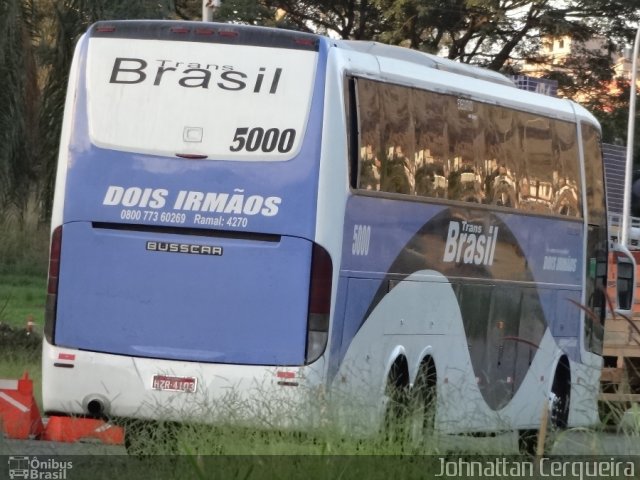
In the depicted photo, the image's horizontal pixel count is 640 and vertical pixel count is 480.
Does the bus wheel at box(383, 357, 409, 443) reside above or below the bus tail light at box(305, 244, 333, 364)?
below

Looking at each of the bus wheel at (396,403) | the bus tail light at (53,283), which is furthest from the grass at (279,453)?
the bus tail light at (53,283)

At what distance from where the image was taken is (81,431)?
12.6 meters

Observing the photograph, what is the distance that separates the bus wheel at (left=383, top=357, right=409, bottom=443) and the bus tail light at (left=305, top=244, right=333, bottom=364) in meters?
0.65

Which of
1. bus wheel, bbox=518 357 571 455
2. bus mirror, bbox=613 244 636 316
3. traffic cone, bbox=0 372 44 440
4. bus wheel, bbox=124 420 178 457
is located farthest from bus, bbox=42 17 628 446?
bus mirror, bbox=613 244 636 316

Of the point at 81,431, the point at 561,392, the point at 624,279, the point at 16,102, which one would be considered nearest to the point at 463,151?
the point at 561,392

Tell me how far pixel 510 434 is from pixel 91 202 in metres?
3.70

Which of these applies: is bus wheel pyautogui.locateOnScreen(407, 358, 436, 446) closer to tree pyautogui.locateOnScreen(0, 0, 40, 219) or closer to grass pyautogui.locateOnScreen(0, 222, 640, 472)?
grass pyautogui.locateOnScreen(0, 222, 640, 472)

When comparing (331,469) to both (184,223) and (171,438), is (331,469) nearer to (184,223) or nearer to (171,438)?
(171,438)

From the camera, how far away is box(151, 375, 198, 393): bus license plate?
37.3 feet

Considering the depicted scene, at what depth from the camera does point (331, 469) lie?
8.66 metres

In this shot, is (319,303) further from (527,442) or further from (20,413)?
(527,442)

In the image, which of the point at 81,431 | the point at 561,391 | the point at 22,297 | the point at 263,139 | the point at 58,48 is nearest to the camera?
the point at 263,139

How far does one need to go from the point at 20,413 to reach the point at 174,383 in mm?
2552

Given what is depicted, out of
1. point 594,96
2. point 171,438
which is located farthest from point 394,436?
point 594,96
